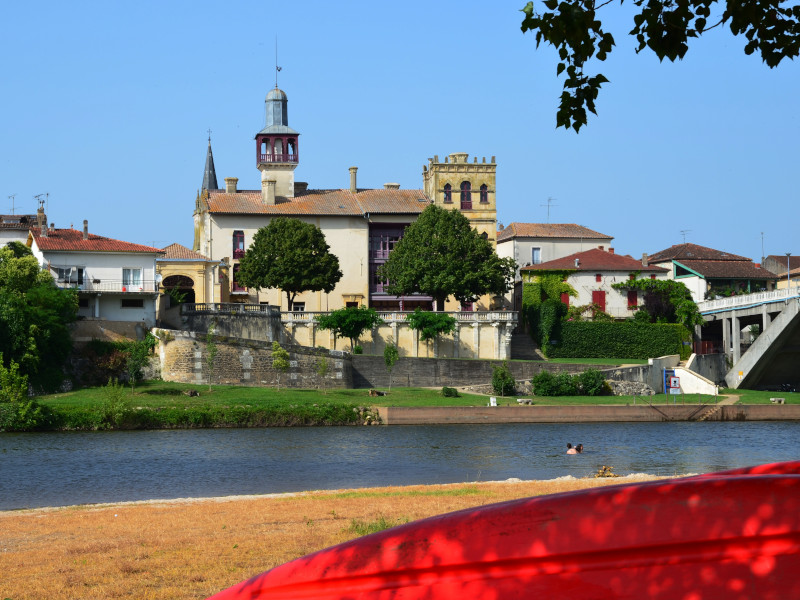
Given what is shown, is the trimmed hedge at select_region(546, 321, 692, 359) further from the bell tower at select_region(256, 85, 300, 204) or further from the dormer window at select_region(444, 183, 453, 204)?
the bell tower at select_region(256, 85, 300, 204)

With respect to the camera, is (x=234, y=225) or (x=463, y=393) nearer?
(x=463, y=393)

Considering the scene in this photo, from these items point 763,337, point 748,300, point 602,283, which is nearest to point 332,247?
point 602,283

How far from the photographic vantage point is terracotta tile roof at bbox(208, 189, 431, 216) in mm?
78812

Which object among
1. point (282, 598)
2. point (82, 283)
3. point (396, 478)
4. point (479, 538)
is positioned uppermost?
point (82, 283)

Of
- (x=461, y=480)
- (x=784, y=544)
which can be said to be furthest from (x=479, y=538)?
(x=461, y=480)

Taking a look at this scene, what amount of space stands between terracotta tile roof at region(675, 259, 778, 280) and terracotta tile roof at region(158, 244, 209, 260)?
3927cm

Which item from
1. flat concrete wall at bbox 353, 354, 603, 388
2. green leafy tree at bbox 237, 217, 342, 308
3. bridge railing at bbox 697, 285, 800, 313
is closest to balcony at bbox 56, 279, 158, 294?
green leafy tree at bbox 237, 217, 342, 308

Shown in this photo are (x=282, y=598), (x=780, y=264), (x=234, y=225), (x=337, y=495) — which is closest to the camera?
(x=282, y=598)

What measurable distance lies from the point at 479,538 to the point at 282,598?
63 centimetres

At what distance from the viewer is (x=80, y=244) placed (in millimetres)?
59719

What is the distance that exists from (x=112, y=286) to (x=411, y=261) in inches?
863

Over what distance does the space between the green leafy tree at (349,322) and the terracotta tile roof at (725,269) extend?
29.9 m

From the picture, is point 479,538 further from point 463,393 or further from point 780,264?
point 780,264

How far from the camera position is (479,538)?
2865 mm
